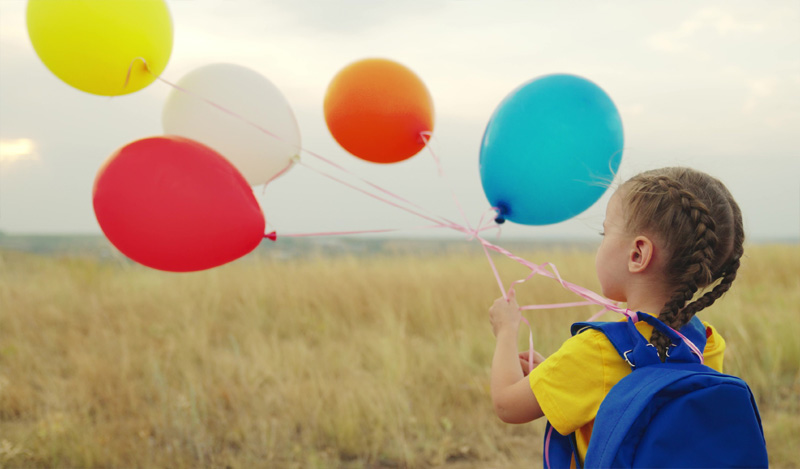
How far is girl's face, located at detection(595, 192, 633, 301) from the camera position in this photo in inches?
49.9

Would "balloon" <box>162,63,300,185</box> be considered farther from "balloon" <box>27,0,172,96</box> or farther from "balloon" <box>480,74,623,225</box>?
"balloon" <box>480,74,623,225</box>

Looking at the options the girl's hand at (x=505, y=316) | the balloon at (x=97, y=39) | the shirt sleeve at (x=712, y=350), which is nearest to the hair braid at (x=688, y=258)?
the shirt sleeve at (x=712, y=350)

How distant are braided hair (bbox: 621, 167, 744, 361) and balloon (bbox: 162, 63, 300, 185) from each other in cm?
135

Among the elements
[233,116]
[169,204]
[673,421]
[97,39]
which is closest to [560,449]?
[673,421]

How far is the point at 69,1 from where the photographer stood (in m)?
1.69

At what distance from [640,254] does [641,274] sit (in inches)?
1.9

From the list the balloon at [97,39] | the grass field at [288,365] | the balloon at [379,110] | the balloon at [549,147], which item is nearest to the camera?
the balloon at [97,39]

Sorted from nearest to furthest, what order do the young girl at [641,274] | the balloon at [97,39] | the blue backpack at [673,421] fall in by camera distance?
the blue backpack at [673,421] < the young girl at [641,274] < the balloon at [97,39]

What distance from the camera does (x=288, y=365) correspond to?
11.5 ft

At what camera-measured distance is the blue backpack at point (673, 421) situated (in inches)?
42.6

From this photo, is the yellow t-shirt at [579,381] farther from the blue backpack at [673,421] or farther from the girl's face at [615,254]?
the girl's face at [615,254]

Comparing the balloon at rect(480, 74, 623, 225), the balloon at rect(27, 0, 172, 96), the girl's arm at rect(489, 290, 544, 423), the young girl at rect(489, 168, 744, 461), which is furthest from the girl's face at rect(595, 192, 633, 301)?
the balloon at rect(27, 0, 172, 96)

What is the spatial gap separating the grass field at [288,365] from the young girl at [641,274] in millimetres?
Answer: 742

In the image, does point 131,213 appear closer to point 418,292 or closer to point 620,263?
point 620,263
